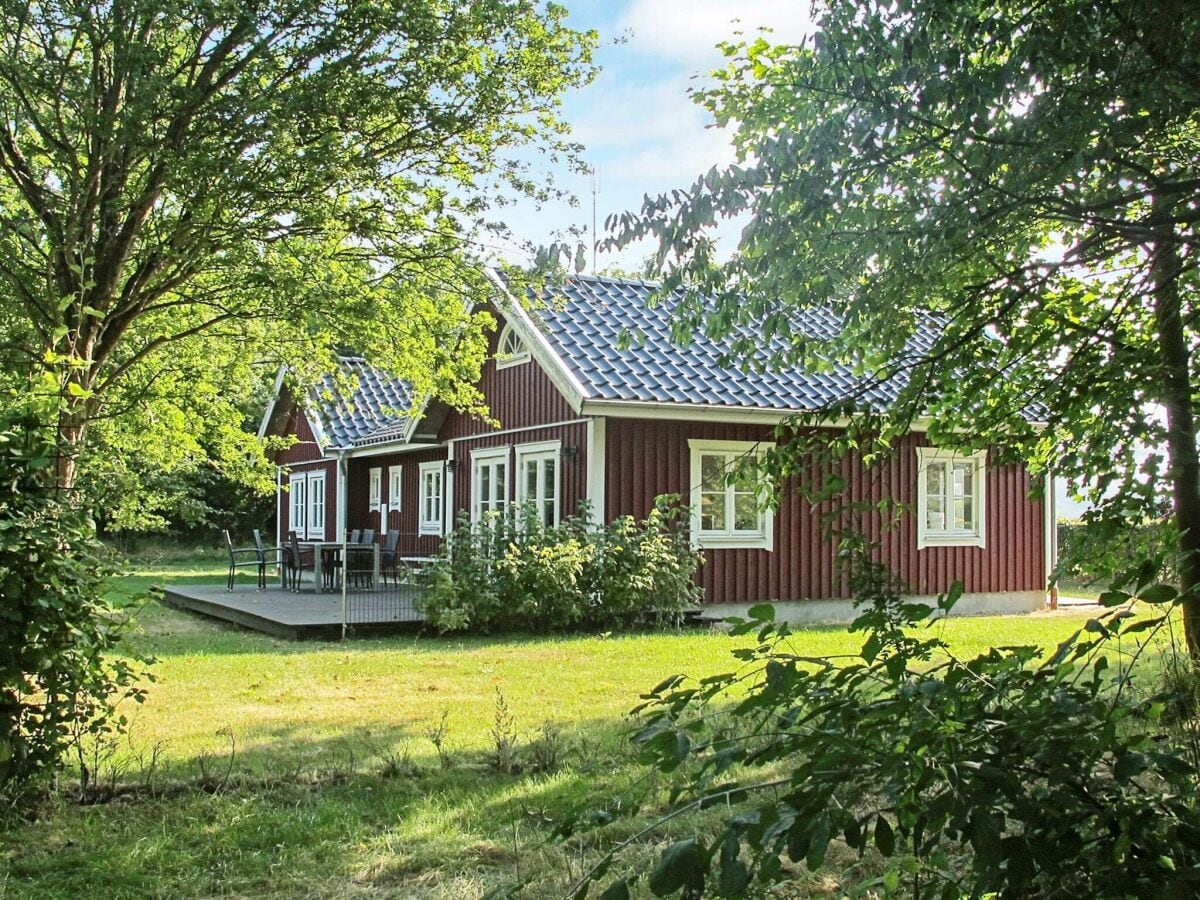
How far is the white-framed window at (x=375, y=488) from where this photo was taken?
23.7 m

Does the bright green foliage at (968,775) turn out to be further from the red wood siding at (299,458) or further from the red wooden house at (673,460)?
the red wood siding at (299,458)

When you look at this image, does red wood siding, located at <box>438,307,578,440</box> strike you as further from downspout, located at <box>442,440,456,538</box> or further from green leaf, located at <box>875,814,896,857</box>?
green leaf, located at <box>875,814,896,857</box>

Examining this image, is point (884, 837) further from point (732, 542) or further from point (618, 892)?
point (732, 542)

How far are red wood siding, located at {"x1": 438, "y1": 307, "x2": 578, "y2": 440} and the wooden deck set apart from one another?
10.1 ft

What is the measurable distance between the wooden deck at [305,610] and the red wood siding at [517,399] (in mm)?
3092

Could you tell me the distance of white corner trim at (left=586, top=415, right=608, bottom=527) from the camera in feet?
48.6

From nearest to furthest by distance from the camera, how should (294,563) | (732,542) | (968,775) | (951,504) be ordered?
(968,775)
(732,542)
(951,504)
(294,563)

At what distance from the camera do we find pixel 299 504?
28.2 meters

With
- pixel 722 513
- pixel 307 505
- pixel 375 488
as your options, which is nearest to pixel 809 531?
pixel 722 513

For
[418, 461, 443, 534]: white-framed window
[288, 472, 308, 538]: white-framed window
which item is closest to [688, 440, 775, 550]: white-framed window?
[418, 461, 443, 534]: white-framed window

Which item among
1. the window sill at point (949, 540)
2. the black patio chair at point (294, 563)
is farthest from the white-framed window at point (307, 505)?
the window sill at point (949, 540)

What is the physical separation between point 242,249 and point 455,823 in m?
6.21

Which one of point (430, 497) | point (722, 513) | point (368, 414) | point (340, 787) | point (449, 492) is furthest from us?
point (368, 414)

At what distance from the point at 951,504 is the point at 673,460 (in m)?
5.50
